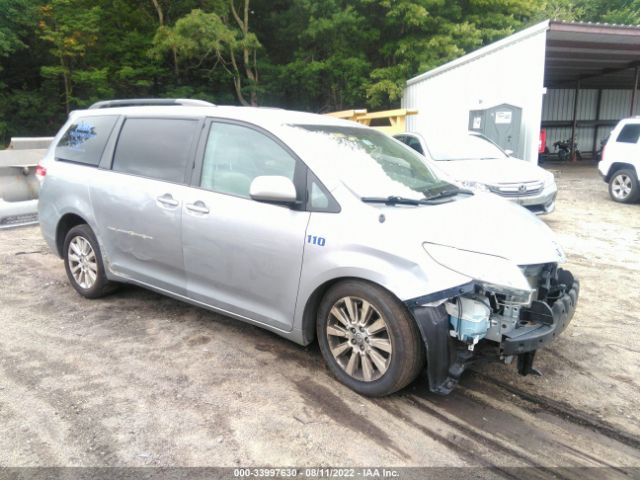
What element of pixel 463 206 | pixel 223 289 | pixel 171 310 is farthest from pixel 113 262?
pixel 463 206

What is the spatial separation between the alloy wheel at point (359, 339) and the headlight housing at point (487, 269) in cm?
51

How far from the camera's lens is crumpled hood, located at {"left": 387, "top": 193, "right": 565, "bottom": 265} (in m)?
2.99

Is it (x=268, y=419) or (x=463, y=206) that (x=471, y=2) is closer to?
(x=463, y=206)

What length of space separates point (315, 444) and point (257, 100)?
20.5 meters

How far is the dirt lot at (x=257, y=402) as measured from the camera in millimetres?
2703

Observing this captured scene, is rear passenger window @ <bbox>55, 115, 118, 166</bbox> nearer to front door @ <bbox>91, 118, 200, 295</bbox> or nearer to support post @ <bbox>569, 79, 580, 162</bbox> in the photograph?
front door @ <bbox>91, 118, 200, 295</bbox>

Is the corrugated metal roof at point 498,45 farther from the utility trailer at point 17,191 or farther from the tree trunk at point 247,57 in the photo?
the utility trailer at point 17,191

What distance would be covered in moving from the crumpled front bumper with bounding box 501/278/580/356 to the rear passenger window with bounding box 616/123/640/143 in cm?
921

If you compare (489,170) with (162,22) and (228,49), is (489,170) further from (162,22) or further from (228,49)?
(162,22)

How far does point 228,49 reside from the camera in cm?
1967

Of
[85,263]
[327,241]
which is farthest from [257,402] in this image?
[85,263]

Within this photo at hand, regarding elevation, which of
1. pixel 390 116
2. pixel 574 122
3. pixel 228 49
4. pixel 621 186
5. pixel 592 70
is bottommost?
pixel 621 186

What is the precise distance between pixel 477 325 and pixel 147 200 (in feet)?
8.94

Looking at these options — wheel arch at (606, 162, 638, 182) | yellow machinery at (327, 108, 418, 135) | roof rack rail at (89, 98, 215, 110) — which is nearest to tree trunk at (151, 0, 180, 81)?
yellow machinery at (327, 108, 418, 135)
